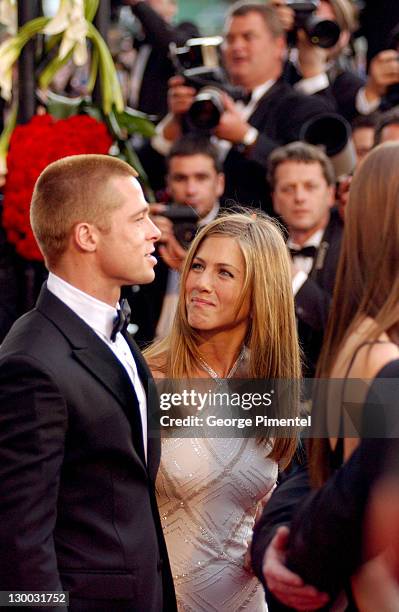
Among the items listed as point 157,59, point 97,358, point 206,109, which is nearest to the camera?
point 97,358

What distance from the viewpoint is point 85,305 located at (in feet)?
5.70

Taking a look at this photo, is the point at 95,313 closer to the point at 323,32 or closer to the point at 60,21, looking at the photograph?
the point at 60,21

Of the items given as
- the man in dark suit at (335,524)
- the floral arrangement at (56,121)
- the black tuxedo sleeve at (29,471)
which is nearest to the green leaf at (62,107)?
the floral arrangement at (56,121)

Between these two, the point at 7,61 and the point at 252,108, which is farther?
the point at 252,108

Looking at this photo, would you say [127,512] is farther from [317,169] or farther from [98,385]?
[317,169]

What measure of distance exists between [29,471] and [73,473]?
0.29 feet

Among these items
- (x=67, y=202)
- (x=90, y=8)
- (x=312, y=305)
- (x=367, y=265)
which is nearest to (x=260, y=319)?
(x=67, y=202)

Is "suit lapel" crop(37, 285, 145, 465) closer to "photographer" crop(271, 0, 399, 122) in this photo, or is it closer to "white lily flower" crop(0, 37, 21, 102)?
"white lily flower" crop(0, 37, 21, 102)

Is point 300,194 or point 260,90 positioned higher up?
point 260,90

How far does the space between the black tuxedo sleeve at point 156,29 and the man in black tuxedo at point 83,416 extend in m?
2.49

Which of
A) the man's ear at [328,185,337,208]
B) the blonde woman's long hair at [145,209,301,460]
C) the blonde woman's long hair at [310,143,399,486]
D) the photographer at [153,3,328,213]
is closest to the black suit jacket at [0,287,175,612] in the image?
the blonde woman's long hair at [145,209,301,460]

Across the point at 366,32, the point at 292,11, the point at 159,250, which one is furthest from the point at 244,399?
the point at 366,32

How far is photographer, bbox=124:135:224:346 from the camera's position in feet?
9.20

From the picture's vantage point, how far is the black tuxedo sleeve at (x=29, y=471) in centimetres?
154
